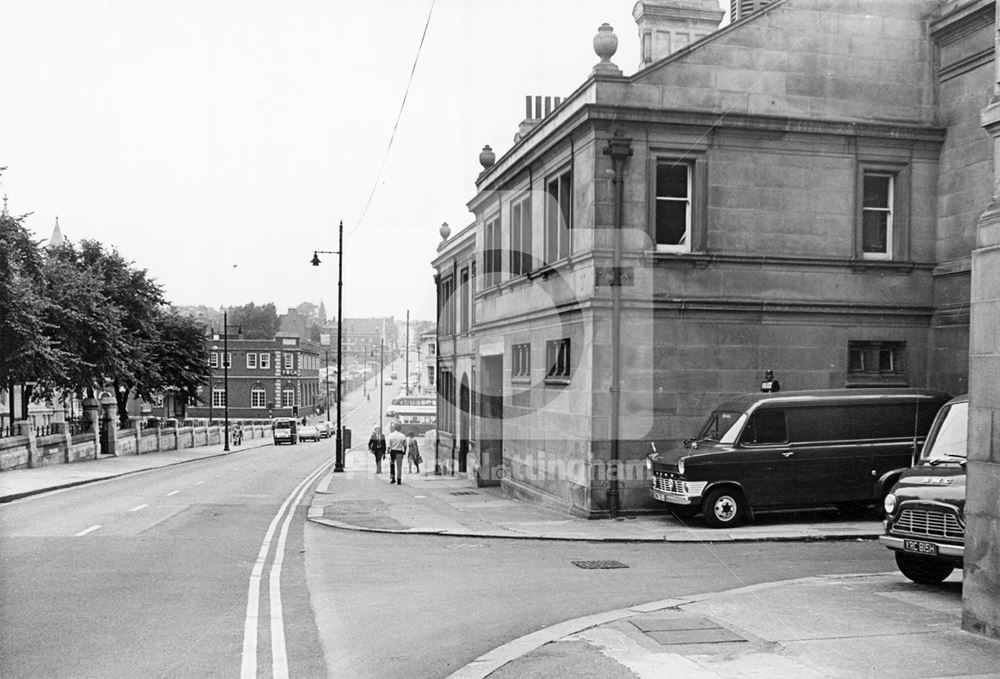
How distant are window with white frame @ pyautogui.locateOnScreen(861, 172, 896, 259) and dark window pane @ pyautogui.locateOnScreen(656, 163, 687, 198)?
13.4 ft

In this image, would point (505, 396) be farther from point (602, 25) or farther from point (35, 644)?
point (35, 644)

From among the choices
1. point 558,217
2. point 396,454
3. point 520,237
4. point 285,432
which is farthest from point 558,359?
point 285,432

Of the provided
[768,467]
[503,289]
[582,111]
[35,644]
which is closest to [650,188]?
[582,111]

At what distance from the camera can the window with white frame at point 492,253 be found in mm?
27422

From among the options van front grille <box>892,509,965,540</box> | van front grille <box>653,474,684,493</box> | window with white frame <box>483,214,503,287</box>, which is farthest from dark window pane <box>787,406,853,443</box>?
window with white frame <box>483,214,503,287</box>

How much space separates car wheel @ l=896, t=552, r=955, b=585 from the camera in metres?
10.8

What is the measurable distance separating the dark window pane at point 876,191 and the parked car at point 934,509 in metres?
9.96

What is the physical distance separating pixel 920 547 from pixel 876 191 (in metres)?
12.4

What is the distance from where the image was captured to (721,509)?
55.3 ft

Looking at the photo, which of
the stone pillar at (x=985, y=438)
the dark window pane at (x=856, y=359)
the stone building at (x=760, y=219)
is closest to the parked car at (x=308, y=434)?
the stone building at (x=760, y=219)

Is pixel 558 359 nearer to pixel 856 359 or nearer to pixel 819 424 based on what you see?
pixel 819 424

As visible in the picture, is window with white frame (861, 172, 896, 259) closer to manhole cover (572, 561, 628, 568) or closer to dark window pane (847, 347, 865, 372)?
dark window pane (847, 347, 865, 372)

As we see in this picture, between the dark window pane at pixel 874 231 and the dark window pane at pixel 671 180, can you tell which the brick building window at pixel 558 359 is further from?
the dark window pane at pixel 874 231

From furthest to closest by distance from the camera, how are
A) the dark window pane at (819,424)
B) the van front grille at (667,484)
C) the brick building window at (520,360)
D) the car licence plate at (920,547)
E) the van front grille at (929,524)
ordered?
the brick building window at (520,360)
the dark window pane at (819,424)
the van front grille at (667,484)
the car licence plate at (920,547)
the van front grille at (929,524)
